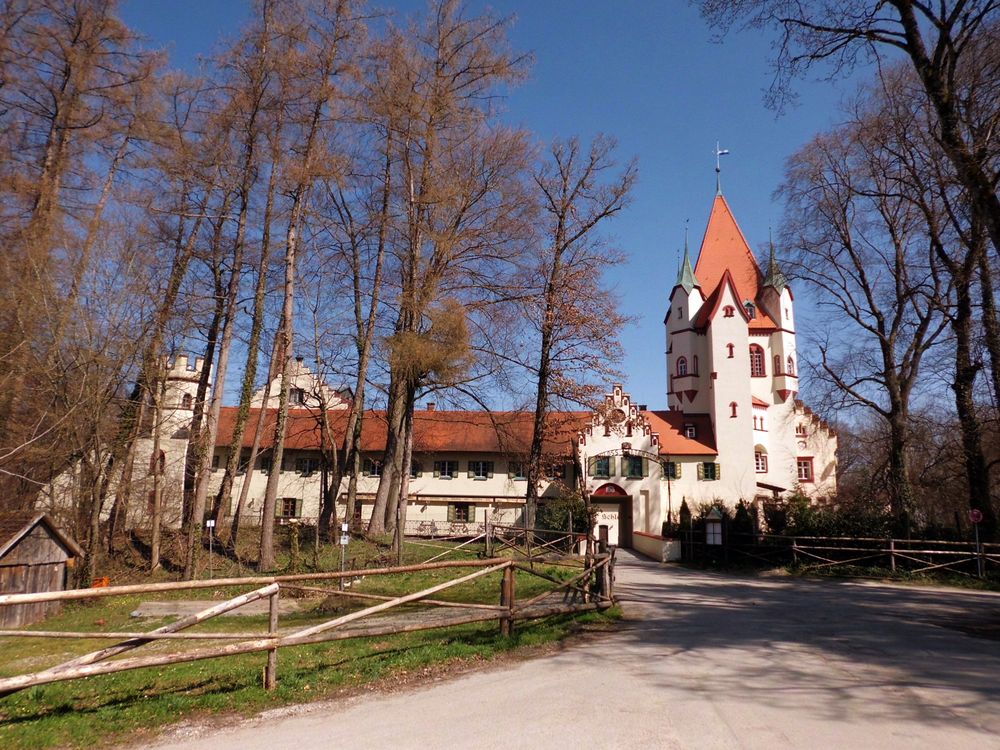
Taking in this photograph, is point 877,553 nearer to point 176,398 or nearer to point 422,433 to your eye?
point 176,398

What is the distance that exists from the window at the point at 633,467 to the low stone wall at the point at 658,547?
3608mm

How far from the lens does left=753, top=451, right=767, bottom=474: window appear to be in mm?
40594

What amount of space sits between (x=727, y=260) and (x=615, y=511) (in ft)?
68.9

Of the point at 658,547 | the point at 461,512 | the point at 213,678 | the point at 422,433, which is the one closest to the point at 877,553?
the point at 658,547

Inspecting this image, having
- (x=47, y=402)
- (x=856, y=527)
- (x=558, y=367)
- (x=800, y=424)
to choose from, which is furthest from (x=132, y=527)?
(x=800, y=424)

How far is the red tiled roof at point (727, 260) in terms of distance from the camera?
145 ft

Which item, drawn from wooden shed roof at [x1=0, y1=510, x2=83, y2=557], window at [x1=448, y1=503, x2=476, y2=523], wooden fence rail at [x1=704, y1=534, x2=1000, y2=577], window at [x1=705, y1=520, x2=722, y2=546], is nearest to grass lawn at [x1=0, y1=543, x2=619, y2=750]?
wooden shed roof at [x1=0, y1=510, x2=83, y2=557]

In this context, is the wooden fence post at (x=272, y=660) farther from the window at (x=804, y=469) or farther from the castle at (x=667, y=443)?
the window at (x=804, y=469)

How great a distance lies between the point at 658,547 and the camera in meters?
28.8

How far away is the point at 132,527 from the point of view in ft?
76.5

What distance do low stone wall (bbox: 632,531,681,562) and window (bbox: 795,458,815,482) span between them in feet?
47.1

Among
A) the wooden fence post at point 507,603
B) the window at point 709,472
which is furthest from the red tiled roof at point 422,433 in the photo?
the wooden fence post at point 507,603

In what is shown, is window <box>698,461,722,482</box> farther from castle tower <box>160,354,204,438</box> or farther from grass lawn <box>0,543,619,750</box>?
grass lawn <box>0,543,619,750</box>

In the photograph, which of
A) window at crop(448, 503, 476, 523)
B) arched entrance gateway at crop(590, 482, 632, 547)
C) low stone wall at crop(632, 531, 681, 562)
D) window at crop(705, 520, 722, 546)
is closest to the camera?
window at crop(705, 520, 722, 546)
